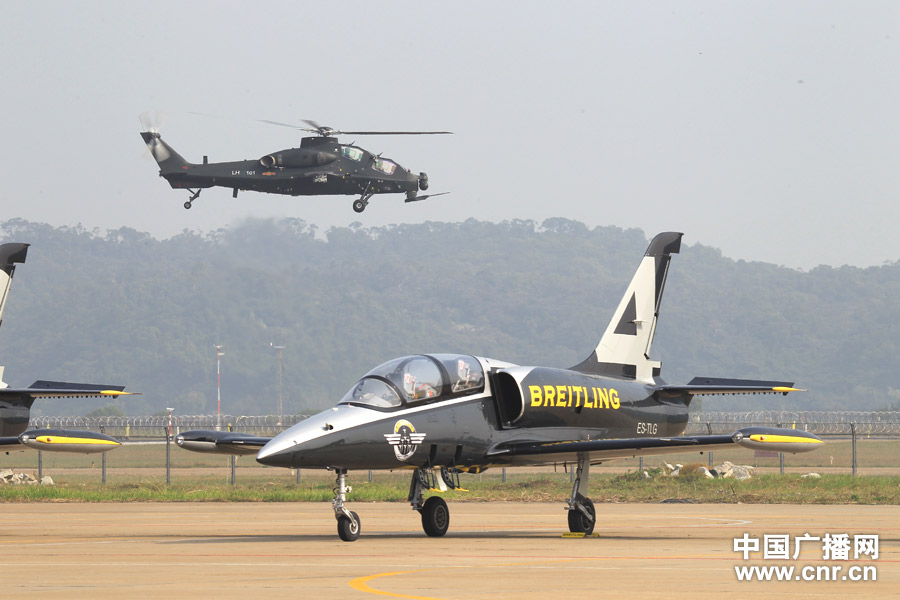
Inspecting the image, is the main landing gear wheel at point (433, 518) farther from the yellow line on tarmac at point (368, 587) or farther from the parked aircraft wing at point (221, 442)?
the yellow line on tarmac at point (368, 587)

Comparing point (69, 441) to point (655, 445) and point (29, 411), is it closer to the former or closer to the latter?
point (29, 411)

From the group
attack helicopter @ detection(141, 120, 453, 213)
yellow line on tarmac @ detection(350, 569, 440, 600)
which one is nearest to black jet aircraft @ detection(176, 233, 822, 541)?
yellow line on tarmac @ detection(350, 569, 440, 600)

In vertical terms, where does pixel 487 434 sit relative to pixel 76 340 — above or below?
below

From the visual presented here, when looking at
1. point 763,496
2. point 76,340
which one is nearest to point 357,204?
point 763,496

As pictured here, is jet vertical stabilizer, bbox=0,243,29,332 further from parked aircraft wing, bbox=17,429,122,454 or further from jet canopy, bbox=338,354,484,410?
jet canopy, bbox=338,354,484,410

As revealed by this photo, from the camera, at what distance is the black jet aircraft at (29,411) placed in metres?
20.3

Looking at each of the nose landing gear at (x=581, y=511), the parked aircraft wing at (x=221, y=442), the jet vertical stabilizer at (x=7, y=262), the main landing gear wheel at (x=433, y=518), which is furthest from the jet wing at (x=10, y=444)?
the nose landing gear at (x=581, y=511)

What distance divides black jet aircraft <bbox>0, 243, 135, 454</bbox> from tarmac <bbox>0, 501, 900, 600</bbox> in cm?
143

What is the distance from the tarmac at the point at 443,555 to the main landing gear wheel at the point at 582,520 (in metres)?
0.22

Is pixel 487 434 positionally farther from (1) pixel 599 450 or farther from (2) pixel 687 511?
(2) pixel 687 511

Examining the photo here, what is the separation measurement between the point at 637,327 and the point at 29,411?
1164 centimetres

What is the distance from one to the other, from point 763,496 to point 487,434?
42.1 feet

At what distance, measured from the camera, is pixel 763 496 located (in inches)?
1264

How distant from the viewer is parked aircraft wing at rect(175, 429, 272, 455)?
21.8m
